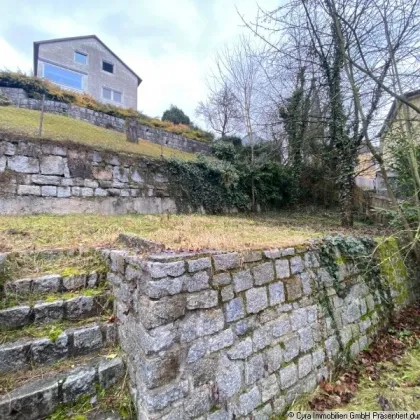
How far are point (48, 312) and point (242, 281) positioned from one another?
147cm

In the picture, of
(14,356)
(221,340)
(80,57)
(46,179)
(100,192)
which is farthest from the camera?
(80,57)

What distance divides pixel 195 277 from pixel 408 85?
18.0ft

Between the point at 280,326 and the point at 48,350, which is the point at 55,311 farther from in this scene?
the point at 280,326

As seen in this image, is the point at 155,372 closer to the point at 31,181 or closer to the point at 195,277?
the point at 195,277

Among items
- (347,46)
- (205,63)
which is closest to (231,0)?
(347,46)

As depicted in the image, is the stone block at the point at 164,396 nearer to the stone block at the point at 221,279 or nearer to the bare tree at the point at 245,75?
the stone block at the point at 221,279

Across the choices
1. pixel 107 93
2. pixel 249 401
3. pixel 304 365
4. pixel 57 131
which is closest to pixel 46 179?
pixel 57 131

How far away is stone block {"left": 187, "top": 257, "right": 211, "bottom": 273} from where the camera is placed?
1903 millimetres

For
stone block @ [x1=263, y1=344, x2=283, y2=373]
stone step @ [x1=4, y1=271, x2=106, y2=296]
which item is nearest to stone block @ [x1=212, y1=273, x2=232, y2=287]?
stone block @ [x1=263, y1=344, x2=283, y2=373]

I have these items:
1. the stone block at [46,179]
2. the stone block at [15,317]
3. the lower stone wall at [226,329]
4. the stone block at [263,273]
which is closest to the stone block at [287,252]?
the lower stone wall at [226,329]

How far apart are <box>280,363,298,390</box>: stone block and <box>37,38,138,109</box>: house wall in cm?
2453

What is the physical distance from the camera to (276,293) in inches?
98.3

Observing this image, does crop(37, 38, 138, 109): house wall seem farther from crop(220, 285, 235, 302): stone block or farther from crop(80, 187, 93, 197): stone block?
crop(220, 285, 235, 302): stone block

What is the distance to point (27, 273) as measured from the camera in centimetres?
214
